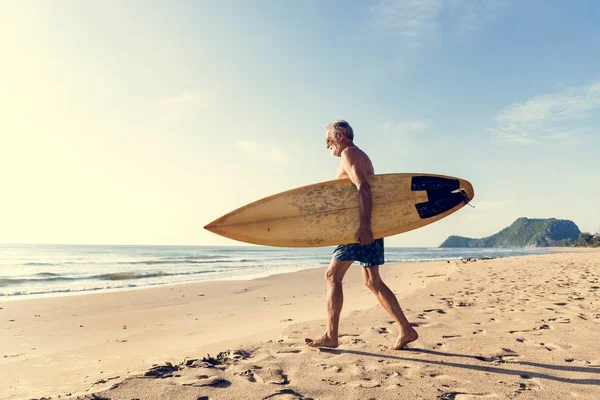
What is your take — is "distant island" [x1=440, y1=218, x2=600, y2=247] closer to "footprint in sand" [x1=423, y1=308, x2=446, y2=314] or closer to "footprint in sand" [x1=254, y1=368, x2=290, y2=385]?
"footprint in sand" [x1=423, y1=308, x2=446, y2=314]

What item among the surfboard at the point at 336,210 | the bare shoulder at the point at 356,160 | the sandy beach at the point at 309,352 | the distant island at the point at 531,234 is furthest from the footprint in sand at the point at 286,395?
the distant island at the point at 531,234

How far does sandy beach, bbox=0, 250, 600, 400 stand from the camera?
2.35 m

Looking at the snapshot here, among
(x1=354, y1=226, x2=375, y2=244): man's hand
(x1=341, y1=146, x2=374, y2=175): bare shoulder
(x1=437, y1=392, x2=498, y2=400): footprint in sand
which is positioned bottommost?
(x1=437, y1=392, x2=498, y2=400): footprint in sand

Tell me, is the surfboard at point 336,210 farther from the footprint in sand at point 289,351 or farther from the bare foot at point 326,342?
the footprint in sand at point 289,351

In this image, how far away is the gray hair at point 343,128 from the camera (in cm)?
340

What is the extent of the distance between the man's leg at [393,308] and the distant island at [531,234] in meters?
101

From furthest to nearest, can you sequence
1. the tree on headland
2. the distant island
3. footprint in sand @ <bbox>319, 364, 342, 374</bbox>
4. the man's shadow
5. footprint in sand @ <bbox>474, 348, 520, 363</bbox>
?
the distant island
the tree on headland
footprint in sand @ <bbox>474, 348, 520, 363</bbox>
footprint in sand @ <bbox>319, 364, 342, 374</bbox>
the man's shadow

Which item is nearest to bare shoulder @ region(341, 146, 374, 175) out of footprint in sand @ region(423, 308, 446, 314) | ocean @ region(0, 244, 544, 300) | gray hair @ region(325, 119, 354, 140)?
gray hair @ region(325, 119, 354, 140)

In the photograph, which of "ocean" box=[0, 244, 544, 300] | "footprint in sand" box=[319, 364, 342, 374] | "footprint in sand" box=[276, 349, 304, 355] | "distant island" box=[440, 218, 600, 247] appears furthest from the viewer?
"distant island" box=[440, 218, 600, 247]

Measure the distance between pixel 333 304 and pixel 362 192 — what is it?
0.93m

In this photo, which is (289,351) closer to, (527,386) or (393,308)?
(393,308)

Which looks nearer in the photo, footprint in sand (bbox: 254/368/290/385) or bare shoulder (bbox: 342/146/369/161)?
footprint in sand (bbox: 254/368/290/385)

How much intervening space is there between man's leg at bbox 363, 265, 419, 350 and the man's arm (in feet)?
0.91

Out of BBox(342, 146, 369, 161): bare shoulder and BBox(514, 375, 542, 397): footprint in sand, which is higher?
BBox(342, 146, 369, 161): bare shoulder
